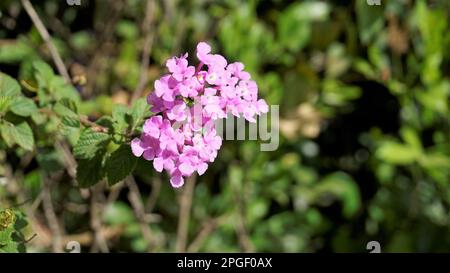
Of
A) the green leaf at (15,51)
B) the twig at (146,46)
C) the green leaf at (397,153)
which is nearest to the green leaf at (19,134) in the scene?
the twig at (146,46)

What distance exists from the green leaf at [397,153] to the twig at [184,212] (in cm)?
54

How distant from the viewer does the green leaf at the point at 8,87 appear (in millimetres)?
1299

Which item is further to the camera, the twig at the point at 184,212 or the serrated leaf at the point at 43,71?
the twig at the point at 184,212

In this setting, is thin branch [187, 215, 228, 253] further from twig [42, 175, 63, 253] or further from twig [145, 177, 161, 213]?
twig [42, 175, 63, 253]

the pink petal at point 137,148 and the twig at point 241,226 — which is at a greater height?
the twig at point 241,226

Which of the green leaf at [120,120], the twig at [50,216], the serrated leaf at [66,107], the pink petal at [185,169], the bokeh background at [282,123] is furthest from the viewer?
the bokeh background at [282,123]

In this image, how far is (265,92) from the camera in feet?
6.65

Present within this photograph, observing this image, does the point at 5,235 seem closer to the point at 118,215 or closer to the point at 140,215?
the point at 140,215

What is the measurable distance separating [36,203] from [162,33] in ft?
2.09

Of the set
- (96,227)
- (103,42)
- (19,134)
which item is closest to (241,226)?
(96,227)

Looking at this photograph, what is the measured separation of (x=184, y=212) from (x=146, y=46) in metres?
0.48

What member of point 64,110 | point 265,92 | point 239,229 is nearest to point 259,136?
point 265,92

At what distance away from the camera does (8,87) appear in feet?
4.30

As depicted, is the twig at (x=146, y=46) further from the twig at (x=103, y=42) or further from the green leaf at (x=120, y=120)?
the green leaf at (x=120, y=120)
